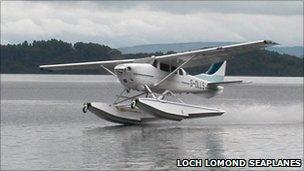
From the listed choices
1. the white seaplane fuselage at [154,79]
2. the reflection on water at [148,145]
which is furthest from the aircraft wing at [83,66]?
the reflection on water at [148,145]

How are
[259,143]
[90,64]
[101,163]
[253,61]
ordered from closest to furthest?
[101,163] → [259,143] → [90,64] → [253,61]

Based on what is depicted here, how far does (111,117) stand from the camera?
909 inches

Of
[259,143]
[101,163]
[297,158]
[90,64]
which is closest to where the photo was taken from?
[101,163]

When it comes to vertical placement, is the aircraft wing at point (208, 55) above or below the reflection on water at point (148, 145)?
above

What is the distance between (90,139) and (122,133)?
1.79 meters

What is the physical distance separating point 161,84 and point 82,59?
284ft

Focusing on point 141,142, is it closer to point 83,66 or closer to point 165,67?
point 165,67

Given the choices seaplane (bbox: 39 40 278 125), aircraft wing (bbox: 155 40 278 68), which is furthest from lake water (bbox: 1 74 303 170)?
aircraft wing (bbox: 155 40 278 68)

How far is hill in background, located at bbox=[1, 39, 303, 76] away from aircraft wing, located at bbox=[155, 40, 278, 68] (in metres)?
77.8

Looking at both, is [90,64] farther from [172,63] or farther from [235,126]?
[235,126]

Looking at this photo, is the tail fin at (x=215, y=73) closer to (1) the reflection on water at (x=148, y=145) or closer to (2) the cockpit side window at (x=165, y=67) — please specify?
(2) the cockpit side window at (x=165, y=67)

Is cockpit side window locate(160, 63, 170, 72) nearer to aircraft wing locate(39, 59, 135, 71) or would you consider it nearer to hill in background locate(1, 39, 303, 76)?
aircraft wing locate(39, 59, 135, 71)

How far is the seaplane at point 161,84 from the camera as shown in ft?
72.4

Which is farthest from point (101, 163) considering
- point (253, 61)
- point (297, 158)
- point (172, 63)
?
point (253, 61)
